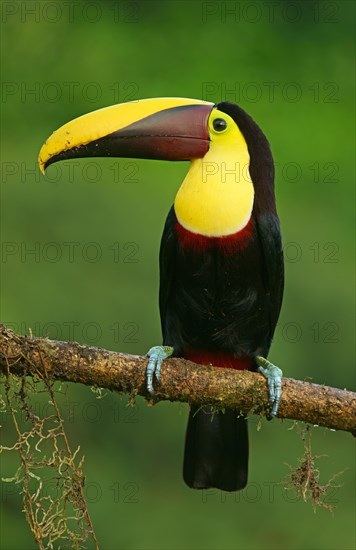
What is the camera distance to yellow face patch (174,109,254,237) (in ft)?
13.1

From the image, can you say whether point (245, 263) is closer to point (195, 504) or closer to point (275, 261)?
point (275, 261)

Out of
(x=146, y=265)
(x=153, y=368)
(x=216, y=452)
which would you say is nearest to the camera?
(x=153, y=368)

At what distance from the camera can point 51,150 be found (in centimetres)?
416

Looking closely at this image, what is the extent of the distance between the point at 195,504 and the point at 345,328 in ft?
4.30

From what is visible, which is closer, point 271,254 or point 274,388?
point 274,388

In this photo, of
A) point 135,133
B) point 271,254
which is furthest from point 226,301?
point 135,133

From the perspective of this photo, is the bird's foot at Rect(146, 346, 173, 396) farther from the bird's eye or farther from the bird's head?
the bird's eye

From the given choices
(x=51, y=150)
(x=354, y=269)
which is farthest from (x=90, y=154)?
(x=354, y=269)

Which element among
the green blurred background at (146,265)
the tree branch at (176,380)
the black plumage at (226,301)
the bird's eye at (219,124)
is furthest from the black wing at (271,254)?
the green blurred background at (146,265)

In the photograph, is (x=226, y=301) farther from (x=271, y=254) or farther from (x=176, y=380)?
(x=176, y=380)

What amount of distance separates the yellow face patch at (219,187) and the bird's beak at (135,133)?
0.06 metres

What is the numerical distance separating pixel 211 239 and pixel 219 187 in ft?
0.65

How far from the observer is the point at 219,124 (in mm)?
4117

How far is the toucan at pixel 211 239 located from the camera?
4031mm
